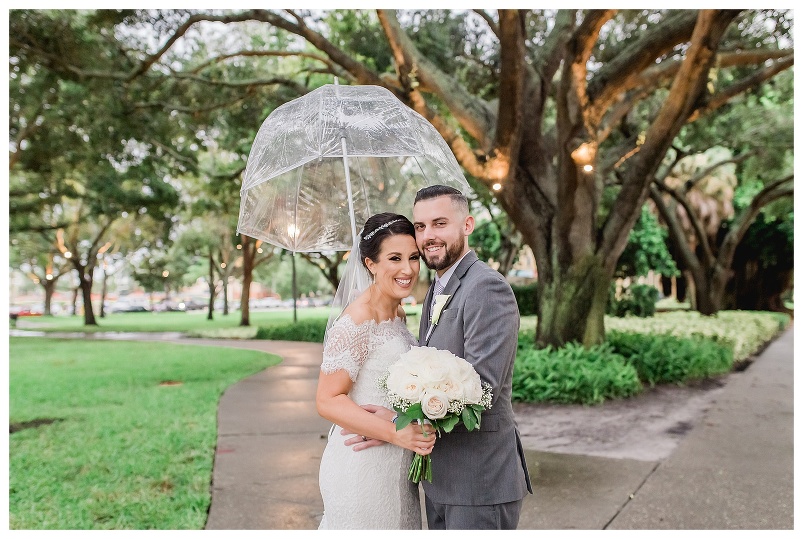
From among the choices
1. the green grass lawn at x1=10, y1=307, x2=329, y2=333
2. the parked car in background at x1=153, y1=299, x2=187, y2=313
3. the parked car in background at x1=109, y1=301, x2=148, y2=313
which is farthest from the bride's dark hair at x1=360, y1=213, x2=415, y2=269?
the parked car in background at x1=153, y1=299, x2=187, y2=313

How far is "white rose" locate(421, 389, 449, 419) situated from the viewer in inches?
87.7

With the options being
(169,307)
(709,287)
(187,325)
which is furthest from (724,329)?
(169,307)

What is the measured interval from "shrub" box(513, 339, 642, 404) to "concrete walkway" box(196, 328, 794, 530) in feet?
4.64

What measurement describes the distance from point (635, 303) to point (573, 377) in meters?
14.5

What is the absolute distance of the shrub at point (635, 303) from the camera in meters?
22.5

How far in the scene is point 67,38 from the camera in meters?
10.5

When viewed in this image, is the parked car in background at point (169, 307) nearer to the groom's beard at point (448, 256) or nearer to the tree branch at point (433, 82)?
the tree branch at point (433, 82)

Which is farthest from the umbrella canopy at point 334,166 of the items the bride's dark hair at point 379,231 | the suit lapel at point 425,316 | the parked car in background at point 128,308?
the parked car in background at point 128,308

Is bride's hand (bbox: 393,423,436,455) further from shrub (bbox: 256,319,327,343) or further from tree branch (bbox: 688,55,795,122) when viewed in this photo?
shrub (bbox: 256,319,327,343)

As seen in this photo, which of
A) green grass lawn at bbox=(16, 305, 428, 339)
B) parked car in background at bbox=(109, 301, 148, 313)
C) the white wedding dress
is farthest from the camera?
parked car in background at bbox=(109, 301, 148, 313)

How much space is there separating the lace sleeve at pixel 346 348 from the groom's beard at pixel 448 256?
38 centimetres

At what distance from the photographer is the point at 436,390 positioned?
2.23 meters

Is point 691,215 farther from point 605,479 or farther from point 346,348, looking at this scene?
point 346,348

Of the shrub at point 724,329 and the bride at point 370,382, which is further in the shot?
the shrub at point 724,329
